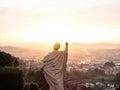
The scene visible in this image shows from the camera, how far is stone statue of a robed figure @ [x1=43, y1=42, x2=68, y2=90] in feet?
54.9

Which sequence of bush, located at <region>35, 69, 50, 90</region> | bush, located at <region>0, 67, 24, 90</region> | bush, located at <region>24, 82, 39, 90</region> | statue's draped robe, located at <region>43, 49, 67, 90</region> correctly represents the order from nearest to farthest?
bush, located at <region>0, 67, 24, 90</region> < statue's draped robe, located at <region>43, 49, 67, 90</region> < bush, located at <region>35, 69, 50, 90</region> < bush, located at <region>24, 82, 39, 90</region>

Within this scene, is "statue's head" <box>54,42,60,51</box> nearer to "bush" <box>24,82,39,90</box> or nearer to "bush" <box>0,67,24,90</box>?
Result: "bush" <box>0,67,24,90</box>

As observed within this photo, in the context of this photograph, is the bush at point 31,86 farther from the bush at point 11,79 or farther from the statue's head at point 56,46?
the statue's head at point 56,46

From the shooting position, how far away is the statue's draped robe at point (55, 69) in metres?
16.7

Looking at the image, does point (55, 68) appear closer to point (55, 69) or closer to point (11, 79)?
point (55, 69)

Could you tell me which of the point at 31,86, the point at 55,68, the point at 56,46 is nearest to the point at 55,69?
the point at 55,68

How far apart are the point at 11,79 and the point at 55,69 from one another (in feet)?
5.72

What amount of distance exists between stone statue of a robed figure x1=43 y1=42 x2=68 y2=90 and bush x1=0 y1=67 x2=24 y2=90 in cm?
125

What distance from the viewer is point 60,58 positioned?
16.9 m

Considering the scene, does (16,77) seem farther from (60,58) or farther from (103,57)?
(103,57)

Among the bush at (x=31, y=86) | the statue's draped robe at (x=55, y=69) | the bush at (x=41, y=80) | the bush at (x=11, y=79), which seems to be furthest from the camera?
the bush at (x=31, y=86)

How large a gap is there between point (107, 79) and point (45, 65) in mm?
65134

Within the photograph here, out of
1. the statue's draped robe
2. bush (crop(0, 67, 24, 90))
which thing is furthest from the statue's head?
bush (crop(0, 67, 24, 90))

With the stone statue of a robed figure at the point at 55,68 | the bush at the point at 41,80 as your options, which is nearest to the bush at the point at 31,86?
the bush at the point at 41,80
